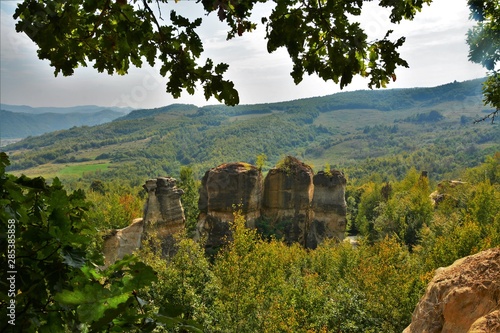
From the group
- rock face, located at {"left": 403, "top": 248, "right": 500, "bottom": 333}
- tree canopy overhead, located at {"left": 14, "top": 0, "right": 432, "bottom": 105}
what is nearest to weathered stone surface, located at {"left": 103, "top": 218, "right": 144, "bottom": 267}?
rock face, located at {"left": 403, "top": 248, "right": 500, "bottom": 333}

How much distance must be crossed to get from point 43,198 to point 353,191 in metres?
76.8

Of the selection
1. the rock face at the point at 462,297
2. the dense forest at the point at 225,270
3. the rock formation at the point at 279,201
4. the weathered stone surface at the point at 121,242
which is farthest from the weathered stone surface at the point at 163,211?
the rock face at the point at 462,297

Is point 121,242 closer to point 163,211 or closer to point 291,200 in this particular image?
point 163,211

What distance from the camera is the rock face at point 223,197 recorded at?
38500mm

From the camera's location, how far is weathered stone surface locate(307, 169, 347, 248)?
4125 centimetres

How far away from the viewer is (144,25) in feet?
10.2

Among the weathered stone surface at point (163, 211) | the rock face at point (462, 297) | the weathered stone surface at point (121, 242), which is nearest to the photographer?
the rock face at point (462, 297)

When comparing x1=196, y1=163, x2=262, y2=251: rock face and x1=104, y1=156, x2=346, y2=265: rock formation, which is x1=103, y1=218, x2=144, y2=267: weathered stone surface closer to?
x1=104, y1=156, x2=346, y2=265: rock formation

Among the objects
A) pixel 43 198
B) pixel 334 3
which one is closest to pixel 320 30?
pixel 334 3

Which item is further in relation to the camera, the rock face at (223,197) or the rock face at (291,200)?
the rock face at (291,200)

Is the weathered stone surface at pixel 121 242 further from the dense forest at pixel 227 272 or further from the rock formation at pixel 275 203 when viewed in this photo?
the dense forest at pixel 227 272

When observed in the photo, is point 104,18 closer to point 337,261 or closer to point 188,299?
point 188,299

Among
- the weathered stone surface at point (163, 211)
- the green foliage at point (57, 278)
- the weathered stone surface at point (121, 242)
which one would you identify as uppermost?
the green foliage at point (57, 278)

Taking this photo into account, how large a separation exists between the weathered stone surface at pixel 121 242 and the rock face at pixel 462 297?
2779 centimetres
